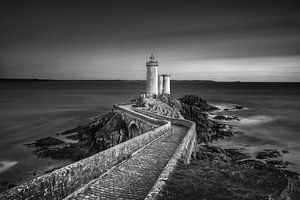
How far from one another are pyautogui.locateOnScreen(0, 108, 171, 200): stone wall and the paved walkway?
327mm

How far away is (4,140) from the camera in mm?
29156

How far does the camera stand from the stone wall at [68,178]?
5.81 metres

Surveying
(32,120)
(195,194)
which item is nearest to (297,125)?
(195,194)

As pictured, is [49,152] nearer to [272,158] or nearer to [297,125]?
[272,158]

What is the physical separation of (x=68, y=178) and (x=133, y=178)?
213cm

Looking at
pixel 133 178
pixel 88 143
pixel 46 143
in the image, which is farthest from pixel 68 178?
pixel 46 143

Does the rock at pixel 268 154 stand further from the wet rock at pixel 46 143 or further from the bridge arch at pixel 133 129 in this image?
the wet rock at pixel 46 143

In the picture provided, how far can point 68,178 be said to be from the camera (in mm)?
7141

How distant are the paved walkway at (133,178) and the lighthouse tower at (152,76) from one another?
921 inches

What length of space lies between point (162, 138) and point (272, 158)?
12.8 meters

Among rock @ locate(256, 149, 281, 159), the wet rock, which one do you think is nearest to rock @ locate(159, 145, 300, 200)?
rock @ locate(256, 149, 281, 159)

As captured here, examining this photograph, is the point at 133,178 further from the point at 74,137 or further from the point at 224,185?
the point at 74,137

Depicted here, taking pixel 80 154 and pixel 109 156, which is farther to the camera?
pixel 80 154

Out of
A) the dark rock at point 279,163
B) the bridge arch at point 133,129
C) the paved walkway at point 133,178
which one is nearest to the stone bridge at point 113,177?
the paved walkway at point 133,178
